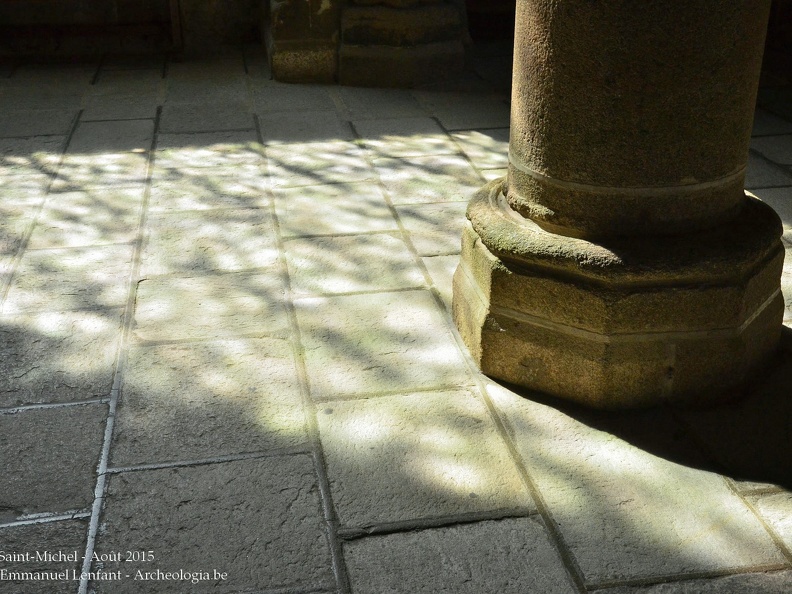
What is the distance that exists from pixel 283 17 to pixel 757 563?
16.4 feet

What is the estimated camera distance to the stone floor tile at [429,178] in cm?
428

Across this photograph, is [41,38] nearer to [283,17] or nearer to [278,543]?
[283,17]

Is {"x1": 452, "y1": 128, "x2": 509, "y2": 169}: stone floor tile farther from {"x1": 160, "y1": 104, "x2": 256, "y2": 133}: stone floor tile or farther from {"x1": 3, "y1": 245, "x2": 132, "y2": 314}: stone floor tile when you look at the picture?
{"x1": 3, "y1": 245, "x2": 132, "y2": 314}: stone floor tile

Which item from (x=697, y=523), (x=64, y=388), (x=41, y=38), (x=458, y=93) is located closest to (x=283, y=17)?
(x=458, y=93)

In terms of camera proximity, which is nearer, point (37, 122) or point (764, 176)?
point (764, 176)

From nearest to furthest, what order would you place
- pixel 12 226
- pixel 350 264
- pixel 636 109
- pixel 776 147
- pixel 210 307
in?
pixel 636 109 → pixel 210 307 → pixel 350 264 → pixel 12 226 → pixel 776 147

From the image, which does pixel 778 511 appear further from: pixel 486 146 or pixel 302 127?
pixel 302 127

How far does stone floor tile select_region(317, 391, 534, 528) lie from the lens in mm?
2229

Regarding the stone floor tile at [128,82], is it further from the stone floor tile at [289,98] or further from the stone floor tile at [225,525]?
the stone floor tile at [225,525]

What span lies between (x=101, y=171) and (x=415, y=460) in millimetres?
2898

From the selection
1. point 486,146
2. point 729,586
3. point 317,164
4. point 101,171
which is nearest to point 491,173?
point 486,146

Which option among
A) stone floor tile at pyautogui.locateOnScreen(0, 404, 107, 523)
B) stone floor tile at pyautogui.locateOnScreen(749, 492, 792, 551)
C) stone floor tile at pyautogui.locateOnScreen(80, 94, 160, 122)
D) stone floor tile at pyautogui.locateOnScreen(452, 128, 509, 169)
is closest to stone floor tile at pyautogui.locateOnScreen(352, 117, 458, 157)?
stone floor tile at pyautogui.locateOnScreen(452, 128, 509, 169)

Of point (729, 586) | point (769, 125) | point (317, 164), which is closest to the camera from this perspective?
point (729, 586)

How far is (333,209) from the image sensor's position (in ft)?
13.5
